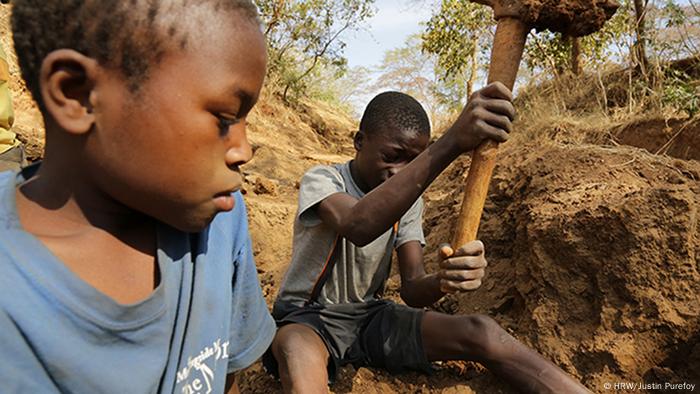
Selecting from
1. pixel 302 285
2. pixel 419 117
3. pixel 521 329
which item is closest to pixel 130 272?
pixel 302 285

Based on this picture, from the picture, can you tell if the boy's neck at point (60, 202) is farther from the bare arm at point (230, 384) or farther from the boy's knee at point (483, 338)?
the boy's knee at point (483, 338)

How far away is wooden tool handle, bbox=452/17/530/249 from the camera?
1626mm

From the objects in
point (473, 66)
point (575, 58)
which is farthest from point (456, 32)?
point (575, 58)

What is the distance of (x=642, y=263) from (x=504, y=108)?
0.93m

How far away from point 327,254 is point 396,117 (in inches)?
25.1

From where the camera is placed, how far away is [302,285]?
2.30m

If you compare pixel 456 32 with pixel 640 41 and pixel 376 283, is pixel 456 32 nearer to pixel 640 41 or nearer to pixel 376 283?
pixel 640 41

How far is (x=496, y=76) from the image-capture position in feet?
5.41

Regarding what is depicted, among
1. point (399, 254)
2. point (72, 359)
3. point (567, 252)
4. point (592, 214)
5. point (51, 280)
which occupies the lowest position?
point (72, 359)

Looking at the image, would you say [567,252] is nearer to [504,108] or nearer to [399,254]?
[399,254]

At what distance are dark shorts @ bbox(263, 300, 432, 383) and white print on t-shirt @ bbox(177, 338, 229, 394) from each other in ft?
3.01

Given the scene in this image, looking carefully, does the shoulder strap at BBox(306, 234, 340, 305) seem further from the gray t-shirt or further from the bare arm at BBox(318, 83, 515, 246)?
the bare arm at BBox(318, 83, 515, 246)

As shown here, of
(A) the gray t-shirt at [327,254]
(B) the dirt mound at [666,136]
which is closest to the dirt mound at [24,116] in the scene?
(A) the gray t-shirt at [327,254]

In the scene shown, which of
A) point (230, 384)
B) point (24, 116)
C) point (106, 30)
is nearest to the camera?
point (106, 30)
